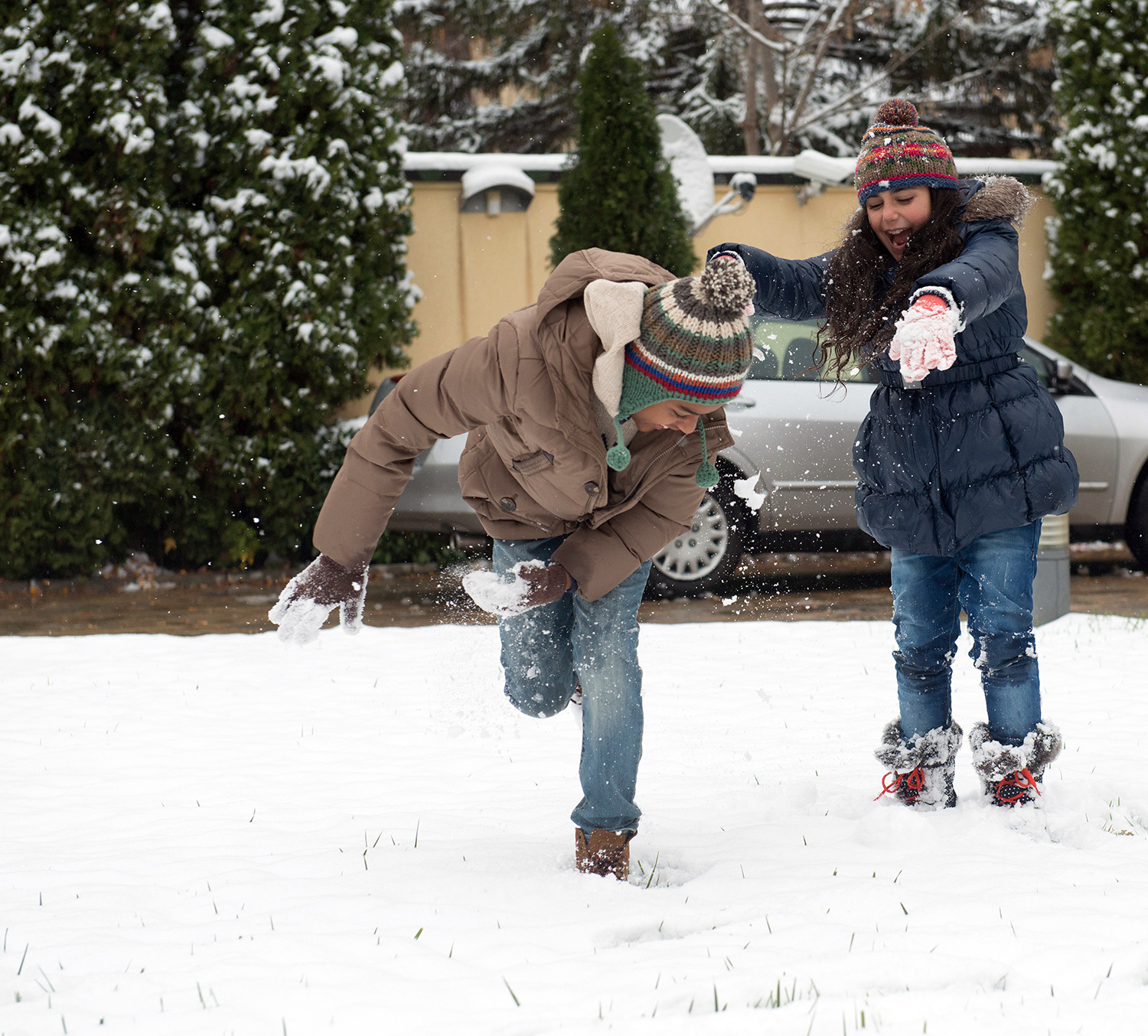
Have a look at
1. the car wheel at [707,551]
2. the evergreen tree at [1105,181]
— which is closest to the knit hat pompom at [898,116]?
the car wheel at [707,551]

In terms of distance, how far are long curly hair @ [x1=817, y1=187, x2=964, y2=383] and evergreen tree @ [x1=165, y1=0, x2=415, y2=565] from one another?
217 inches

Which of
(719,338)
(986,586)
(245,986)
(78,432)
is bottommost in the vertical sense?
(78,432)

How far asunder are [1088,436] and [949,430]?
5.04 m

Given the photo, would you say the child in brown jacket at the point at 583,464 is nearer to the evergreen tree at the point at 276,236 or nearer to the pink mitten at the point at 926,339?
the pink mitten at the point at 926,339

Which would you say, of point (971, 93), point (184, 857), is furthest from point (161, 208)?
point (971, 93)

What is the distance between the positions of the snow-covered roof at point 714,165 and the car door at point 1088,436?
258 cm

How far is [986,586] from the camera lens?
118 inches

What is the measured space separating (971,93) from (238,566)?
580 inches

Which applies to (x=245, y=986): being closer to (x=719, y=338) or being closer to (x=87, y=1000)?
(x=87, y=1000)

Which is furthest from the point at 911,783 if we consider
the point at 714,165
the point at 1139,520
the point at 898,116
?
the point at 714,165

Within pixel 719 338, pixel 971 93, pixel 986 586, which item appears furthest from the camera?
pixel 971 93

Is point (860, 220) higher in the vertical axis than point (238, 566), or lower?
higher

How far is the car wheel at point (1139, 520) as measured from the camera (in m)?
7.77

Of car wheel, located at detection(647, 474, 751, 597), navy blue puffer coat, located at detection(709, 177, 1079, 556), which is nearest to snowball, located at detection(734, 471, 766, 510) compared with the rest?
car wheel, located at detection(647, 474, 751, 597)
